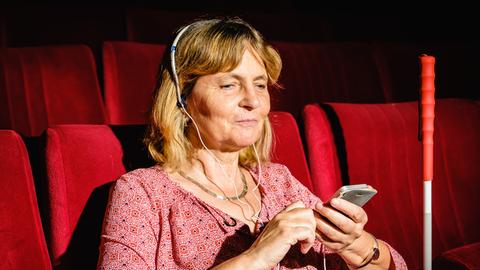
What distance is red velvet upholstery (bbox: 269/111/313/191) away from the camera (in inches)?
24.4

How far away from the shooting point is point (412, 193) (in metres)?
0.68

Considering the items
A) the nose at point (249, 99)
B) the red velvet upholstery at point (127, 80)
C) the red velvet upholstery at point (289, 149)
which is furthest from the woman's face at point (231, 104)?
the red velvet upholstery at point (127, 80)

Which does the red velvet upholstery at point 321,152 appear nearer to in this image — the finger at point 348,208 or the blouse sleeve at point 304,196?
the blouse sleeve at point 304,196

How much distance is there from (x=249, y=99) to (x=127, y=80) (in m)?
0.32

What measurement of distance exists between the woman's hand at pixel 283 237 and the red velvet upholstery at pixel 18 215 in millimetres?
148

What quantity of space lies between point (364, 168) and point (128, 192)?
268 mm

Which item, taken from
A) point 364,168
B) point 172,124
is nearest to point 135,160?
point 172,124

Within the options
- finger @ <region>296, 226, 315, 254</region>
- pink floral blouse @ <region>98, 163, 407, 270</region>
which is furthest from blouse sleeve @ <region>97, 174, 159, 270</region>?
finger @ <region>296, 226, 315, 254</region>

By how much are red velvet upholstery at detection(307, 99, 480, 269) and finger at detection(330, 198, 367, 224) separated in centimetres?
18

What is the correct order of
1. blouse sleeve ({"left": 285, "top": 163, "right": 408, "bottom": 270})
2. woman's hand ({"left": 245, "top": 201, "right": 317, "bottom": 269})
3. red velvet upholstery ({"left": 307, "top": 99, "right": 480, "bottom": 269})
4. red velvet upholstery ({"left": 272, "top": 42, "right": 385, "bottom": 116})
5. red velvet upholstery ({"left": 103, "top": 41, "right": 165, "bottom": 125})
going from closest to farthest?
1. woman's hand ({"left": 245, "top": 201, "right": 317, "bottom": 269})
2. blouse sleeve ({"left": 285, "top": 163, "right": 408, "bottom": 270})
3. red velvet upholstery ({"left": 307, "top": 99, "right": 480, "bottom": 269})
4. red velvet upholstery ({"left": 103, "top": 41, "right": 165, "bottom": 125})
5. red velvet upholstery ({"left": 272, "top": 42, "right": 385, "bottom": 116})

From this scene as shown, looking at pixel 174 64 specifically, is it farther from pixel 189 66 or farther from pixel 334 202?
pixel 334 202

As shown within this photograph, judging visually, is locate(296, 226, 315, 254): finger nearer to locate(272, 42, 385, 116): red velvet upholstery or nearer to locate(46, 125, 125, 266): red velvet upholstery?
locate(46, 125, 125, 266): red velvet upholstery

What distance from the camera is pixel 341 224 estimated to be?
458 millimetres

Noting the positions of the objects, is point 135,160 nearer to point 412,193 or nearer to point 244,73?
point 244,73
